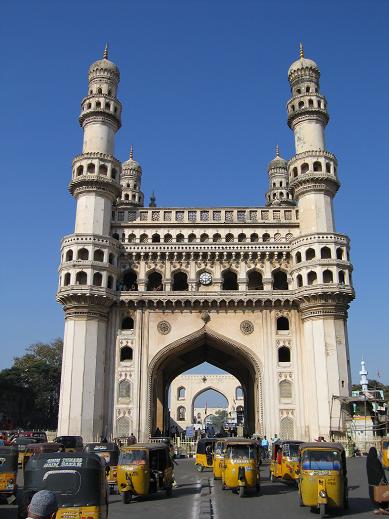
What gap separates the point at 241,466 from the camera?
17781 millimetres

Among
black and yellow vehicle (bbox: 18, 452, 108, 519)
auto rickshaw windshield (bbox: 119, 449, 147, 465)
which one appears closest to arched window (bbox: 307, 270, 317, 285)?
auto rickshaw windshield (bbox: 119, 449, 147, 465)

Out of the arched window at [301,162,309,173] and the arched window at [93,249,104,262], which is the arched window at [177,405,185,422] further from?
the arched window at [301,162,309,173]

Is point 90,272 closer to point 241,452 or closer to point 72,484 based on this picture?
point 241,452

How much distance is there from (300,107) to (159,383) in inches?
935

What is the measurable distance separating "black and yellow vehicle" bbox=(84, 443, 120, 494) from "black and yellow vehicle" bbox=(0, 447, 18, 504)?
3165mm

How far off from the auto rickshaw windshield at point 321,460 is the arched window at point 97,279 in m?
24.6

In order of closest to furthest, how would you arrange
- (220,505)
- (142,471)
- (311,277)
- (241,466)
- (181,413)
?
1. (220,505)
2. (142,471)
3. (241,466)
4. (311,277)
5. (181,413)

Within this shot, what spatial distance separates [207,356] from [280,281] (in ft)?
31.4

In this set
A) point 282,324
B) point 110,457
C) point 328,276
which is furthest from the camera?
point 282,324

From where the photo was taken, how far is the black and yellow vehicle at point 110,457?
19688 mm

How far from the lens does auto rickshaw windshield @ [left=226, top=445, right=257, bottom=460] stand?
59.0 feet

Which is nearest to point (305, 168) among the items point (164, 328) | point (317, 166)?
point (317, 166)

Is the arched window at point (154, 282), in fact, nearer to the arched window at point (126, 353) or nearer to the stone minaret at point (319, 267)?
the arched window at point (126, 353)

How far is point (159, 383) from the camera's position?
4103 cm
